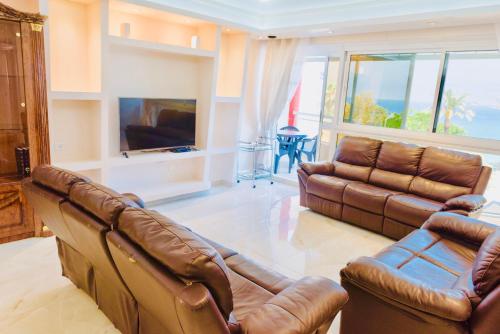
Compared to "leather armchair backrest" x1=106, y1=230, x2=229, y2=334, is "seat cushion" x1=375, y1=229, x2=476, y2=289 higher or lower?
lower

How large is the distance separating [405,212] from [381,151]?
3.44 feet

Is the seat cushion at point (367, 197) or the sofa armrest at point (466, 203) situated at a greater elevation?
the sofa armrest at point (466, 203)

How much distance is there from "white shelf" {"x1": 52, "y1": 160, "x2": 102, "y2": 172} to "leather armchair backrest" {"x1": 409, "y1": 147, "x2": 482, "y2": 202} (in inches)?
143

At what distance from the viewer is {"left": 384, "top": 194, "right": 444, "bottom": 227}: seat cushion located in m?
3.62

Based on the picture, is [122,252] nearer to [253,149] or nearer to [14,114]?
[14,114]

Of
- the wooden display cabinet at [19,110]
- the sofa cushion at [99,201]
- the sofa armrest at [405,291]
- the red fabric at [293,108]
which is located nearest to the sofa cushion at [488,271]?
the sofa armrest at [405,291]

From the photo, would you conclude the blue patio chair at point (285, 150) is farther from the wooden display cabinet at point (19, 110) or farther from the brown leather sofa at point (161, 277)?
the brown leather sofa at point (161, 277)

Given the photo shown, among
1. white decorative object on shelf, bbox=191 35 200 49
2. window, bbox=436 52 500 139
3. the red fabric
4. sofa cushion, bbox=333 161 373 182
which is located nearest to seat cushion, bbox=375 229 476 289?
sofa cushion, bbox=333 161 373 182

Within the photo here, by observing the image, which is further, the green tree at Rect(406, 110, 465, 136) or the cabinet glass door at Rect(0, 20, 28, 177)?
the green tree at Rect(406, 110, 465, 136)

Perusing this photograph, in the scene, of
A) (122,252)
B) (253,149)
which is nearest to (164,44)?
(253,149)

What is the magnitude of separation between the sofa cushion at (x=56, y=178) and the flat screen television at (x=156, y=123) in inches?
81.4

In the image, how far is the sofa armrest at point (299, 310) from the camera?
4.83ft

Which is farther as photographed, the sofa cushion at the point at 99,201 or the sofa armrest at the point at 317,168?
the sofa armrest at the point at 317,168

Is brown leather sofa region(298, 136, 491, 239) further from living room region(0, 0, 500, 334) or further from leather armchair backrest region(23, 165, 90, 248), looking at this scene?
leather armchair backrest region(23, 165, 90, 248)
